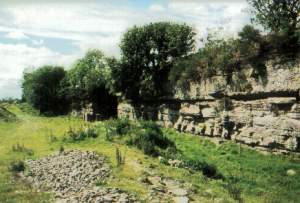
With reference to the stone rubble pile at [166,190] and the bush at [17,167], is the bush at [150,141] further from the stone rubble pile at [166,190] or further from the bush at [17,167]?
the bush at [17,167]

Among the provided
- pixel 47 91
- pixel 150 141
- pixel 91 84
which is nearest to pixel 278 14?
pixel 150 141

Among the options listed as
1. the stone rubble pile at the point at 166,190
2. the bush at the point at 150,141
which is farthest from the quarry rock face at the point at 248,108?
the stone rubble pile at the point at 166,190

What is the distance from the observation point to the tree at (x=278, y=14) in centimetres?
2334

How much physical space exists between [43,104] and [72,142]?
48350 mm

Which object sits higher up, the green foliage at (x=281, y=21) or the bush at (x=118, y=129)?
the green foliage at (x=281, y=21)

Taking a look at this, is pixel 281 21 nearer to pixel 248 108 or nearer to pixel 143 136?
pixel 248 108

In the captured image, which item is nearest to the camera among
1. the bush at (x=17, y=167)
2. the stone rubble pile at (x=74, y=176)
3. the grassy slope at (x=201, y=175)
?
the stone rubble pile at (x=74, y=176)

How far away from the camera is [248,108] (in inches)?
984

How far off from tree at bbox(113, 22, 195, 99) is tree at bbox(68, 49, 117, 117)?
29.4 feet

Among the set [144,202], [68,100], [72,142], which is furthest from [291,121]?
[68,100]

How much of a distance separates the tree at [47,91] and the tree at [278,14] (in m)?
51.0

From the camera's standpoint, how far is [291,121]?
71.7 ft

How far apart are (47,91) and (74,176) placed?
57.7 m

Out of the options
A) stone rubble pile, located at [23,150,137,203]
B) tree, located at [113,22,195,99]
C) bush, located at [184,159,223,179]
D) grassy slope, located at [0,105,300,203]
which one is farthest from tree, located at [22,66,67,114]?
bush, located at [184,159,223,179]
